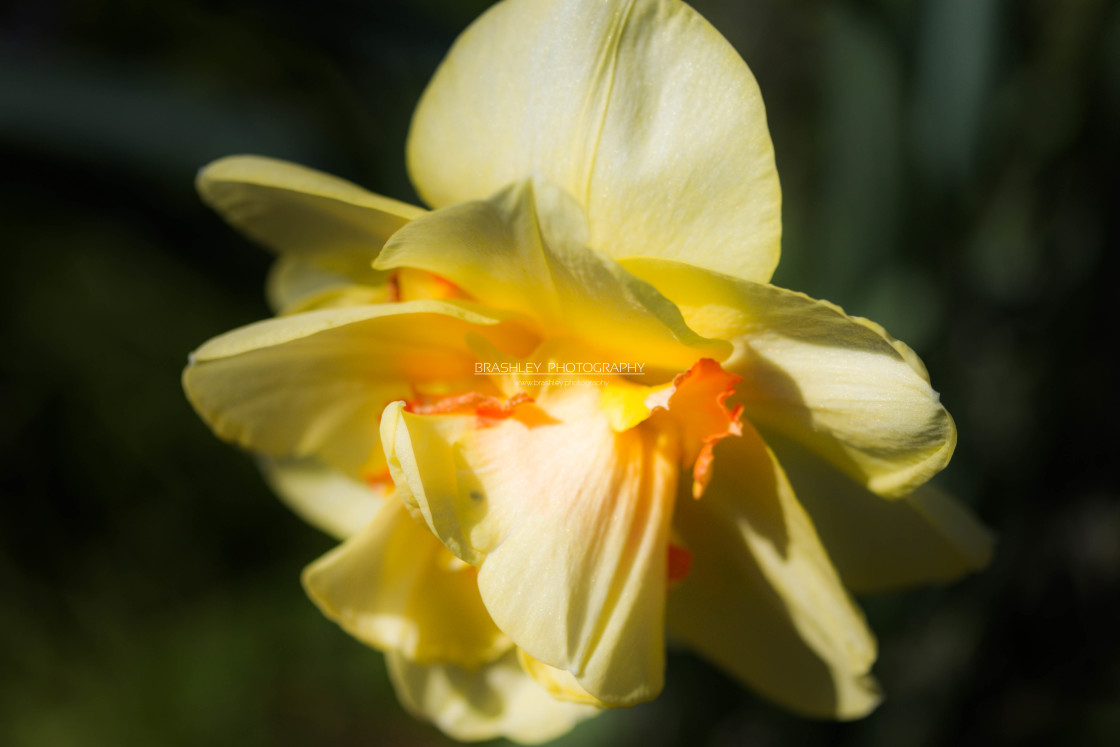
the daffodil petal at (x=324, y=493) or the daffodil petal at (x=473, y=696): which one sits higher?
the daffodil petal at (x=324, y=493)

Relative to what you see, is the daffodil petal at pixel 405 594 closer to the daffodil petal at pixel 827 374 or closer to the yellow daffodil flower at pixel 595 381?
the yellow daffodil flower at pixel 595 381

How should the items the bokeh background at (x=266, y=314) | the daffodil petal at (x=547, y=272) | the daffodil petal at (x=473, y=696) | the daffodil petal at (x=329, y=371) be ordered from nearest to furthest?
the daffodil petal at (x=547, y=272) → the daffodil petal at (x=329, y=371) → the daffodil petal at (x=473, y=696) → the bokeh background at (x=266, y=314)

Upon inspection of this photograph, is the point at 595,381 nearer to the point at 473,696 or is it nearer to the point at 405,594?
the point at 405,594

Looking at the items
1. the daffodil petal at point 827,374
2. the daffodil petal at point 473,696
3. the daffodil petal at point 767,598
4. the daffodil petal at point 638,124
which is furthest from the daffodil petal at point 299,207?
the daffodil petal at point 473,696

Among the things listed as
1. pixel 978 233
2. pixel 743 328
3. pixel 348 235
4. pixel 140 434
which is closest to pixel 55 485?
pixel 140 434

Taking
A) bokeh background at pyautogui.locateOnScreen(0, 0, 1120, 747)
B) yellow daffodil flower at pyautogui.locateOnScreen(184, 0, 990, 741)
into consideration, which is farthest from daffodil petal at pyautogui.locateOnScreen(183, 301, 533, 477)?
bokeh background at pyautogui.locateOnScreen(0, 0, 1120, 747)

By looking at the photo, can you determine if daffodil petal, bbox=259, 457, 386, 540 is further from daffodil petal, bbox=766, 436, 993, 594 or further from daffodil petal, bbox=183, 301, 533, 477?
daffodil petal, bbox=766, 436, 993, 594
